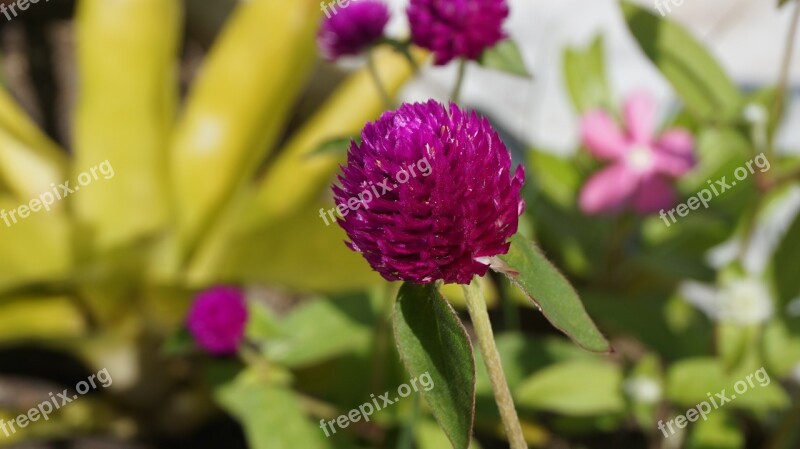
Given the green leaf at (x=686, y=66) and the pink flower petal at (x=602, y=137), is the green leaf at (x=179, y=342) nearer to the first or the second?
the green leaf at (x=686, y=66)

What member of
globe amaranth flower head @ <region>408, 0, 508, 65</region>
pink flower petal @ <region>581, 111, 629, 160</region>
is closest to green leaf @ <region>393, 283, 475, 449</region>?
globe amaranth flower head @ <region>408, 0, 508, 65</region>

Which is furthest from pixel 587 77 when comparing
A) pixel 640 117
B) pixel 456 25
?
pixel 456 25

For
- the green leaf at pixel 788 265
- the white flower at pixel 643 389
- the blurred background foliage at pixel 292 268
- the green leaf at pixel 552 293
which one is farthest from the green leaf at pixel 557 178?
the green leaf at pixel 552 293

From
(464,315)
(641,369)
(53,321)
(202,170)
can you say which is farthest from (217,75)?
(641,369)

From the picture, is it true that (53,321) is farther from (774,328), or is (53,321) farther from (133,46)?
(774,328)

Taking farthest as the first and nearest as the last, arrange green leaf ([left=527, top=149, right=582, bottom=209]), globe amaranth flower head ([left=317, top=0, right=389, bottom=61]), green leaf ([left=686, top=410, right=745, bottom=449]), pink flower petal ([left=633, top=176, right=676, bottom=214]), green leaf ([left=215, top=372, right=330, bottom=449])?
green leaf ([left=527, top=149, right=582, bottom=209]) → pink flower petal ([left=633, top=176, right=676, bottom=214]) → green leaf ([left=686, top=410, right=745, bottom=449]) → green leaf ([left=215, top=372, right=330, bottom=449]) → globe amaranth flower head ([left=317, top=0, right=389, bottom=61])

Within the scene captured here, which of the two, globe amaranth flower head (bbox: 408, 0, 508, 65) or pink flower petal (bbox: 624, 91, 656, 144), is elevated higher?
pink flower petal (bbox: 624, 91, 656, 144)

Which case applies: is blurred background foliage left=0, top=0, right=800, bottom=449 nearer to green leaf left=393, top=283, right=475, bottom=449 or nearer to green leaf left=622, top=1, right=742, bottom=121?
green leaf left=622, top=1, right=742, bottom=121
